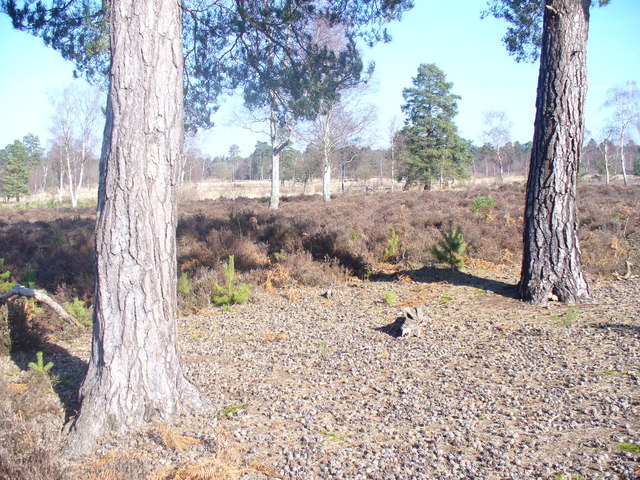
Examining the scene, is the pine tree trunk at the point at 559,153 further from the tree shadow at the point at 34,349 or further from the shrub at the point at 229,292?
the tree shadow at the point at 34,349

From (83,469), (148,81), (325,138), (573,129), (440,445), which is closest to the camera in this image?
(83,469)

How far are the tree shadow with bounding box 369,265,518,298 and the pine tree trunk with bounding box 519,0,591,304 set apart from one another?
2.27ft

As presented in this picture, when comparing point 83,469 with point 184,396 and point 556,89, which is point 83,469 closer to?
point 184,396

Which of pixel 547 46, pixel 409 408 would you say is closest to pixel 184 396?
pixel 409 408

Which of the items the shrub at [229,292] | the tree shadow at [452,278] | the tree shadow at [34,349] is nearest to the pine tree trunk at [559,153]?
the tree shadow at [452,278]

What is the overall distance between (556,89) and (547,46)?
59cm

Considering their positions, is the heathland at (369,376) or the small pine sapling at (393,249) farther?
the small pine sapling at (393,249)

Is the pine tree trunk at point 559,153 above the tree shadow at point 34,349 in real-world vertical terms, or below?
above

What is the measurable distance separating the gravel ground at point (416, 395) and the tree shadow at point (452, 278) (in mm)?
506

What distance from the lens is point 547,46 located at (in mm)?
6266

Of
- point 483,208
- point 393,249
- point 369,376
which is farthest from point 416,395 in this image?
point 483,208

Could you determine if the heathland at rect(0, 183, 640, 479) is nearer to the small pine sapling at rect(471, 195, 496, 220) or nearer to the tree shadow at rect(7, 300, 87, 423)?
the tree shadow at rect(7, 300, 87, 423)

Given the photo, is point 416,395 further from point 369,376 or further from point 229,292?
point 229,292

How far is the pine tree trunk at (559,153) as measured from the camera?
6.14 meters
